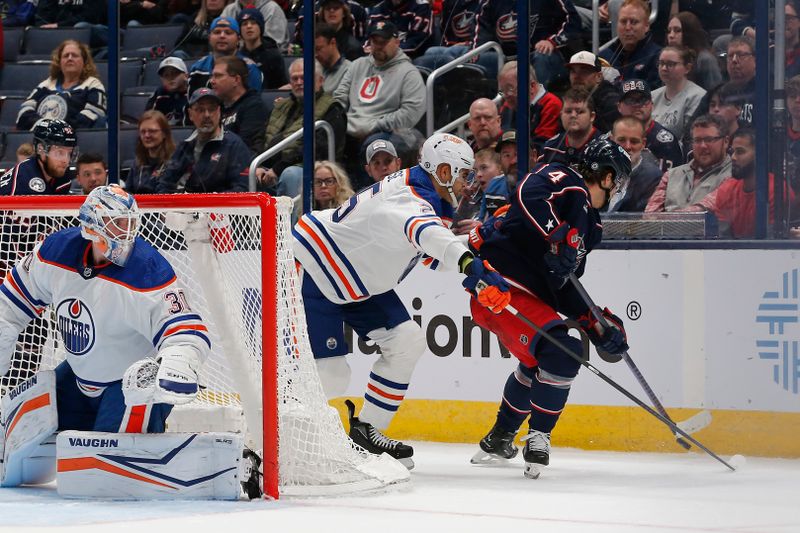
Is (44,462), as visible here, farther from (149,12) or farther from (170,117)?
(149,12)

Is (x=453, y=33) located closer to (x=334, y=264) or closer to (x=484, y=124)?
(x=484, y=124)

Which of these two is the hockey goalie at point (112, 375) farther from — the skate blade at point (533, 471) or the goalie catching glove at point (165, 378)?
the skate blade at point (533, 471)

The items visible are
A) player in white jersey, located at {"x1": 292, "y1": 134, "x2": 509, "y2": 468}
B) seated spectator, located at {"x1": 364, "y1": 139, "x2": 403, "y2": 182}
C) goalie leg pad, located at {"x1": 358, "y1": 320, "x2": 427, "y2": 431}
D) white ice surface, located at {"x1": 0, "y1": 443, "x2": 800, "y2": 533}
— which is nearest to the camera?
white ice surface, located at {"x1": 0, "y1": 443, "x2": 800, "y2": 533}

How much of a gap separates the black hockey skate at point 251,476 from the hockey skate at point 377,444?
3.07ft

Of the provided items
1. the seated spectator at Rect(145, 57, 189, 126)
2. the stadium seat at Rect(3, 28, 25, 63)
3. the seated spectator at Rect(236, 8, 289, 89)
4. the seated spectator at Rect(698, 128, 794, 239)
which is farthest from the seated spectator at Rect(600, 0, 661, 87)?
the stadium seat at Rect(3, 28, 25, 63)

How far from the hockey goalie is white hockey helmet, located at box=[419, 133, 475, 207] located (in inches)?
44.4

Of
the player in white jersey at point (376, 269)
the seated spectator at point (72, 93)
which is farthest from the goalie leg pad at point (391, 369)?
the seated spectator at point (72, 93)

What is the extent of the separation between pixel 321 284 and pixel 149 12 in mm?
4414

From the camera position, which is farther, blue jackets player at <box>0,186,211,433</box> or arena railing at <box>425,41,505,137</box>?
arena railing at <box>425,41,505,137</box>

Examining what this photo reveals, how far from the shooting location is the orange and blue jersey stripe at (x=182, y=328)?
4.21 metres

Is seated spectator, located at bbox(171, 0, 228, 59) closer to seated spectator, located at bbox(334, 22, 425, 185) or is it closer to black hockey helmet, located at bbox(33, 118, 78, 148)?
seated spectator, located at bbox(334, 22, 425, 185)

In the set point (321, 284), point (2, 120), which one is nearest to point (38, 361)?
point (321, 284)

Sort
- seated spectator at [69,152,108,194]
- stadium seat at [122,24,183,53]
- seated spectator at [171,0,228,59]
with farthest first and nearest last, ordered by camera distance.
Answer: stadium seat at [122,24,183,53]
seated spectator at [171,0,228,59]
seated spectator at [69,152,108,194]

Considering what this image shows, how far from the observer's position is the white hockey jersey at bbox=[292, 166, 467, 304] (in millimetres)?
4930
